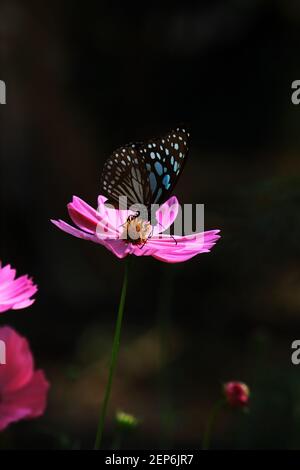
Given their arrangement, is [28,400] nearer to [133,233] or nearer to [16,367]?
Result: [16,367]

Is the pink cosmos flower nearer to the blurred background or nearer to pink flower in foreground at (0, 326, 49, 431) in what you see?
pink flower in foreground at (0, 326, 49, 431)

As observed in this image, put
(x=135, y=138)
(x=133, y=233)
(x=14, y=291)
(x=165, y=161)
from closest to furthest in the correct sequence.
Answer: (x=14, y=291)
(x=133, y=233)
(x=165, y=161)
(x=135, y=138)

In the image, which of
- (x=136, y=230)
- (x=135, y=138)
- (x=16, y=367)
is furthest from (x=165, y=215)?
(x=135, y=138)

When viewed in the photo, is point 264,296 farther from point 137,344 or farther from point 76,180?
point 76,180

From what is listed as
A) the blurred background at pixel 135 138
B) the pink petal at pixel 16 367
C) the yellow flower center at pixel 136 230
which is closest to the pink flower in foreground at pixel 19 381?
the pink petal at pixel 16 367

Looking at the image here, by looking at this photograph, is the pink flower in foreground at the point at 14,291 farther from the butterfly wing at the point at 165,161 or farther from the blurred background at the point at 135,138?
the blurred background at the point at 135,138

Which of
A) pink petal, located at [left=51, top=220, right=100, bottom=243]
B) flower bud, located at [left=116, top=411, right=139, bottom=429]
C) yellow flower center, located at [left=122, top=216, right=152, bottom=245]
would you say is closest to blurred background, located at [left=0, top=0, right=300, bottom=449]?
flower bud, located at [left=116, top=411, right=139, bottom=429]

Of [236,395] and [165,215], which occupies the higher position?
[165,215]

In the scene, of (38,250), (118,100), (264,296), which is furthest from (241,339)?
(118,100)
